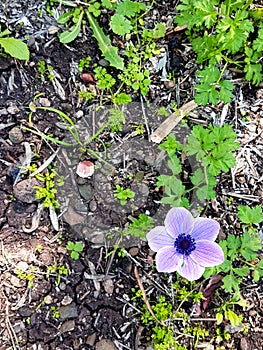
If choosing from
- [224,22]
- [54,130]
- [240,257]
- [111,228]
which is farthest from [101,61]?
[240,257]

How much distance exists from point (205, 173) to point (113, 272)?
704 millimetres

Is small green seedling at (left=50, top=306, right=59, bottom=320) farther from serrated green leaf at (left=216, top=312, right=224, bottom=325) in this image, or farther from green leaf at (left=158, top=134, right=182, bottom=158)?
green leaf at (left=158, top=134, right=182, bottom=158)

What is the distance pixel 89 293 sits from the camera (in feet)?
8.41

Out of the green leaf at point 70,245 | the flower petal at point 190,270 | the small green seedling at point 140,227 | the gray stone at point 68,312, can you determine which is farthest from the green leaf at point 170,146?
the gray stone at point 68,312

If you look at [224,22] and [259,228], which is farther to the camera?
[259,228]

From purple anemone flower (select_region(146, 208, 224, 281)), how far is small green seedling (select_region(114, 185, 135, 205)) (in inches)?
13.1

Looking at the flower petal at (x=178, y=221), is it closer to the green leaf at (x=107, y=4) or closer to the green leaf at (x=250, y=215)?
the green leaf at (x=250, y=215)

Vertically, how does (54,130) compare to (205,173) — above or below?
above

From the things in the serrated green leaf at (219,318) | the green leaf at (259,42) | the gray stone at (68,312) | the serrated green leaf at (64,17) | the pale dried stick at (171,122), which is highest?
the serrated green leaf at (64,17)

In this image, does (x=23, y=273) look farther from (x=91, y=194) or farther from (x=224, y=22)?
(x=224, y=22)

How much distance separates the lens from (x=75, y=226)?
2.61 metres

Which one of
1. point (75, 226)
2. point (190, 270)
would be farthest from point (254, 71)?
point (75, 226)

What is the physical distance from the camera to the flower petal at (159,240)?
2359mm

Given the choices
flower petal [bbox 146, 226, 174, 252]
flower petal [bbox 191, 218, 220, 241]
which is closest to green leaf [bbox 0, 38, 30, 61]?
flower petal [bbox 146, 226, 174, 252]
